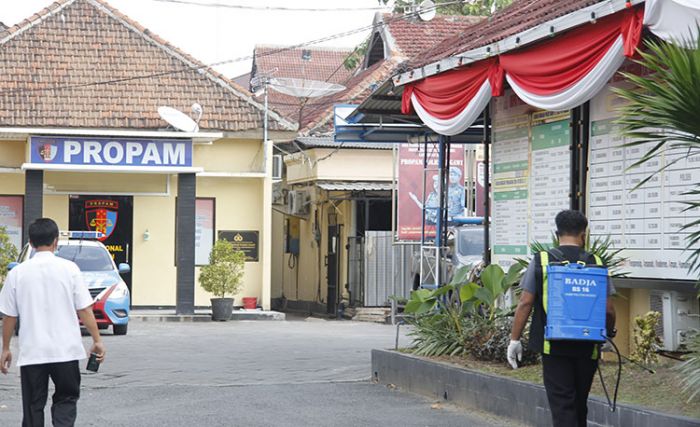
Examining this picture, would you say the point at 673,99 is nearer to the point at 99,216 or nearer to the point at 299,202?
the point at 99,216

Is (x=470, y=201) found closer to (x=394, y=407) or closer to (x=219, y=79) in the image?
(x=219, y=79)

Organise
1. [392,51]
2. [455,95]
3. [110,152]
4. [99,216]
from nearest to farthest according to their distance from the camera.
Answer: [455,95] → [110,152] → [99,216] → [392,51]

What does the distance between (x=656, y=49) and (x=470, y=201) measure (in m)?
18.1

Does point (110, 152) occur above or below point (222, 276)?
above

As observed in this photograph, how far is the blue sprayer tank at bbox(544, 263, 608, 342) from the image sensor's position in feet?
24.9

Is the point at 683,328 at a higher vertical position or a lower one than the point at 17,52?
lower

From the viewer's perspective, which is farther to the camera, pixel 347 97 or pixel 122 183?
pixel 347 97

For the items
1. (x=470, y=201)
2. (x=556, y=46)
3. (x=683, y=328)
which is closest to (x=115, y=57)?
(x=470, y=201)

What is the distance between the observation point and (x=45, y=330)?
7.90m

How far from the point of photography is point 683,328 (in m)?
10.8

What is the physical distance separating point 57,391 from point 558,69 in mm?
6217

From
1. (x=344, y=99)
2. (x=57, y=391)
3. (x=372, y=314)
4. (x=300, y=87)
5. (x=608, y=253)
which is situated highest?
Result: (x=344, y=99)

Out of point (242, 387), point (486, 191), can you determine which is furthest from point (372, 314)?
point (242, 387)

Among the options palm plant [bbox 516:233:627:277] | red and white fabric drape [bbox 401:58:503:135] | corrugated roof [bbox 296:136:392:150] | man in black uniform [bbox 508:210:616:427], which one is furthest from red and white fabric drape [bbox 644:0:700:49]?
corrugated roof [bbox 296:136:392:150]
